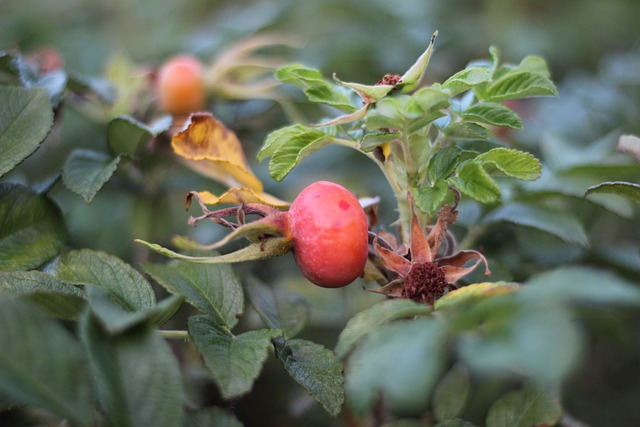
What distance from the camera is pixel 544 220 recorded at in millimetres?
1065

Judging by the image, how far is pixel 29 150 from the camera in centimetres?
89

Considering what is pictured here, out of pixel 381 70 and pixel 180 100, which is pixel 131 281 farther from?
pixel 381 70

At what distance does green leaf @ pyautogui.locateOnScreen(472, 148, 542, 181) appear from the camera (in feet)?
2.55

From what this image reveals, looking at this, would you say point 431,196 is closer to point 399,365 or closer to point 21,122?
point 399,365

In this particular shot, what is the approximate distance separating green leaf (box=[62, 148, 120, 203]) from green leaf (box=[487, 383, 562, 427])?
654mm

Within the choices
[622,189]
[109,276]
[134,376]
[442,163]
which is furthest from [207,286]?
[622,189]

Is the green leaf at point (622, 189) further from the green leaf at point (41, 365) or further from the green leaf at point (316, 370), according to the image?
the green leaf at point (41, 365)

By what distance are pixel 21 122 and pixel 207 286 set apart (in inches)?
14.9

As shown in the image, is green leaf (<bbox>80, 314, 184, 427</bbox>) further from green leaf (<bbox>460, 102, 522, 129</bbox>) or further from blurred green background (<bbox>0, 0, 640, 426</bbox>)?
blurred green background (<bbox>0, 0, 640, 426</bbox>)

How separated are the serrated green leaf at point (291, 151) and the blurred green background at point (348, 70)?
546 millimetres

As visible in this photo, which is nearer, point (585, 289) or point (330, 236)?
point (585, 289)

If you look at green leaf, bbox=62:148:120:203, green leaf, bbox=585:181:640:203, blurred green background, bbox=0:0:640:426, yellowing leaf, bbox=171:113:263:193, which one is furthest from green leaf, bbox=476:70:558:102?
green leaf, bbox=62:148:120:203

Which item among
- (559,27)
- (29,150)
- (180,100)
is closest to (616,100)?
(559,27)

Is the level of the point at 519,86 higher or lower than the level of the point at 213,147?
higher
